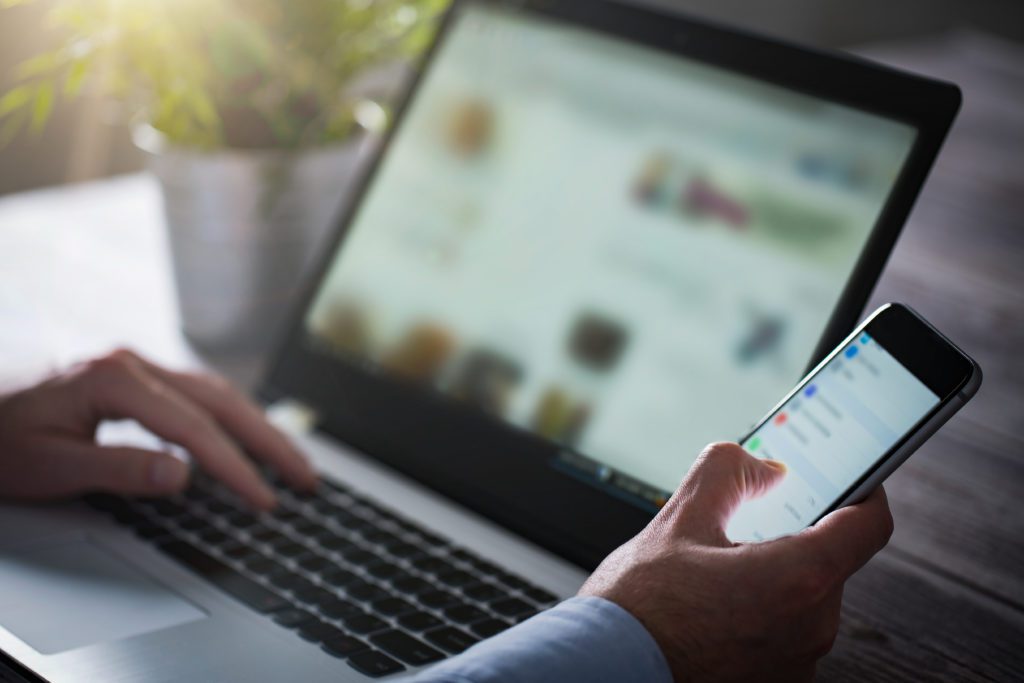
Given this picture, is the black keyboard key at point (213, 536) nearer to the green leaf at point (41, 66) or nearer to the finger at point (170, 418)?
the finger at point (170, 418)

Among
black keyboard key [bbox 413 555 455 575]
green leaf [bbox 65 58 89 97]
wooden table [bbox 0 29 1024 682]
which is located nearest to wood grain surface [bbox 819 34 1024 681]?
wooden table [bbox 0 29 1024 682]

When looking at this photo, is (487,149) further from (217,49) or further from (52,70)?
(52,70)

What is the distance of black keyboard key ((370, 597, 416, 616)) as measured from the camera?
0.63 metres

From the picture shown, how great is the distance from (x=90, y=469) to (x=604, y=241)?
351mm

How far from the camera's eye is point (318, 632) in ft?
1.99

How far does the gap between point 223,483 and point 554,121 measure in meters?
0.33

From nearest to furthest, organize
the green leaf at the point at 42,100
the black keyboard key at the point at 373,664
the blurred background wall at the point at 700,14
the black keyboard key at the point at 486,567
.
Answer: the black keyboard key at the point at 373,664 → the black keyboard key at the point at 486,567 → the green leaf at the point at 42,100 → the blurred background wall at the point at 700,14

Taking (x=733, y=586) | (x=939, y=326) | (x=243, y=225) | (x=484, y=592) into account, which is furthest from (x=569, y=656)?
(x=939, y=326)

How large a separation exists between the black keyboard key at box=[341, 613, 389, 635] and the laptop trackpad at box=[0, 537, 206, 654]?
0.08m

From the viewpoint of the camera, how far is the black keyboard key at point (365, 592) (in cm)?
64

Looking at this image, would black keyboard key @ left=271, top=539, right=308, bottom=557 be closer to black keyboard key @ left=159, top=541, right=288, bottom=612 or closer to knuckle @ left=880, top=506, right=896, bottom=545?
black keyboard key @ left=159, top=541, right=288, bottom=612

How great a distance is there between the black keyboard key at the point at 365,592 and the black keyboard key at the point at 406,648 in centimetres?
4

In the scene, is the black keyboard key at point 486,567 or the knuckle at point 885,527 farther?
the black keyboard key at point 486,567

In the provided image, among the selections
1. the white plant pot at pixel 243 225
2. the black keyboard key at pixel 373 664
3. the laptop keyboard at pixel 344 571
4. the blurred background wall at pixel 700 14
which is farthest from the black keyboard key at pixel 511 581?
the blurred background wall at pixel 700 14
